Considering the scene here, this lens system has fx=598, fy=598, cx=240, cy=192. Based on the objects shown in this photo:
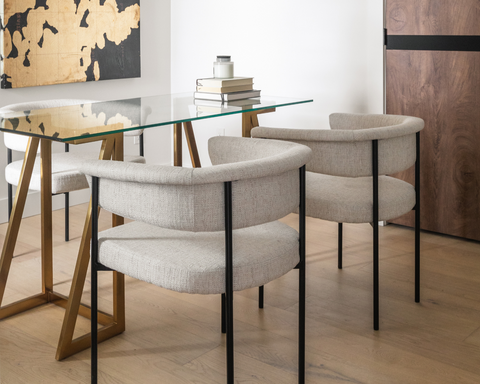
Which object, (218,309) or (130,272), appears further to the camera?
(218,309)

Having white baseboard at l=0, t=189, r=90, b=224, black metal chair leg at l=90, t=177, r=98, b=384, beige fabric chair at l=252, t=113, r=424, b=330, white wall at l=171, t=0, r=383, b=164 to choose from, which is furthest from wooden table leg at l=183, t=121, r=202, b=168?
white baseboard at l=0, t=189, r=90, b=224

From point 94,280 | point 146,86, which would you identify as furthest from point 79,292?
point 146,86

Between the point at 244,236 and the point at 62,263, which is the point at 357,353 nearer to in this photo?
the point at 244,236

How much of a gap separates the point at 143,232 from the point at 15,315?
33.7 inches

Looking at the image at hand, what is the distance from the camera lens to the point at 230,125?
4.19m

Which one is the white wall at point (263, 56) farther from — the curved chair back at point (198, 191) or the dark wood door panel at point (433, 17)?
the curved chair back at point (198, 191)

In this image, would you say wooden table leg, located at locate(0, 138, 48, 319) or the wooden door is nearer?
wooden table leg, located at locate(0, 138, 48, 319)

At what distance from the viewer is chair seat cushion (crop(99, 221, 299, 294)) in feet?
5.16

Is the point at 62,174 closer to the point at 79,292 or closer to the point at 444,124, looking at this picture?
the point at 79,292

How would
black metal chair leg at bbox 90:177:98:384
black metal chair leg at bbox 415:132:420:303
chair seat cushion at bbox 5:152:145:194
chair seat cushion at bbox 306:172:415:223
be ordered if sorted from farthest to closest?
chair seat cushion at bbox 5:152:145:194 < black metal chair leg at bbox 415:132:420:303 < chair seat cushion at bbox 306:172:415:223 < black metal chair leg at bbox 90:177:98:384

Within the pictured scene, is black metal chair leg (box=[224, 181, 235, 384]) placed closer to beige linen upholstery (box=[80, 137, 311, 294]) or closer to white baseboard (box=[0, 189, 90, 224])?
beige linen upholstery (box=[80, 137, 311, 294])

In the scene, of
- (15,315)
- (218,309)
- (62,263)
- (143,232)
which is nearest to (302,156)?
(143,232)

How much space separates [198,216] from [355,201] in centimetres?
85

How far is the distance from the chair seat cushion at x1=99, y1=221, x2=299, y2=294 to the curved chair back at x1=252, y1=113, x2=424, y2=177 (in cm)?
36
